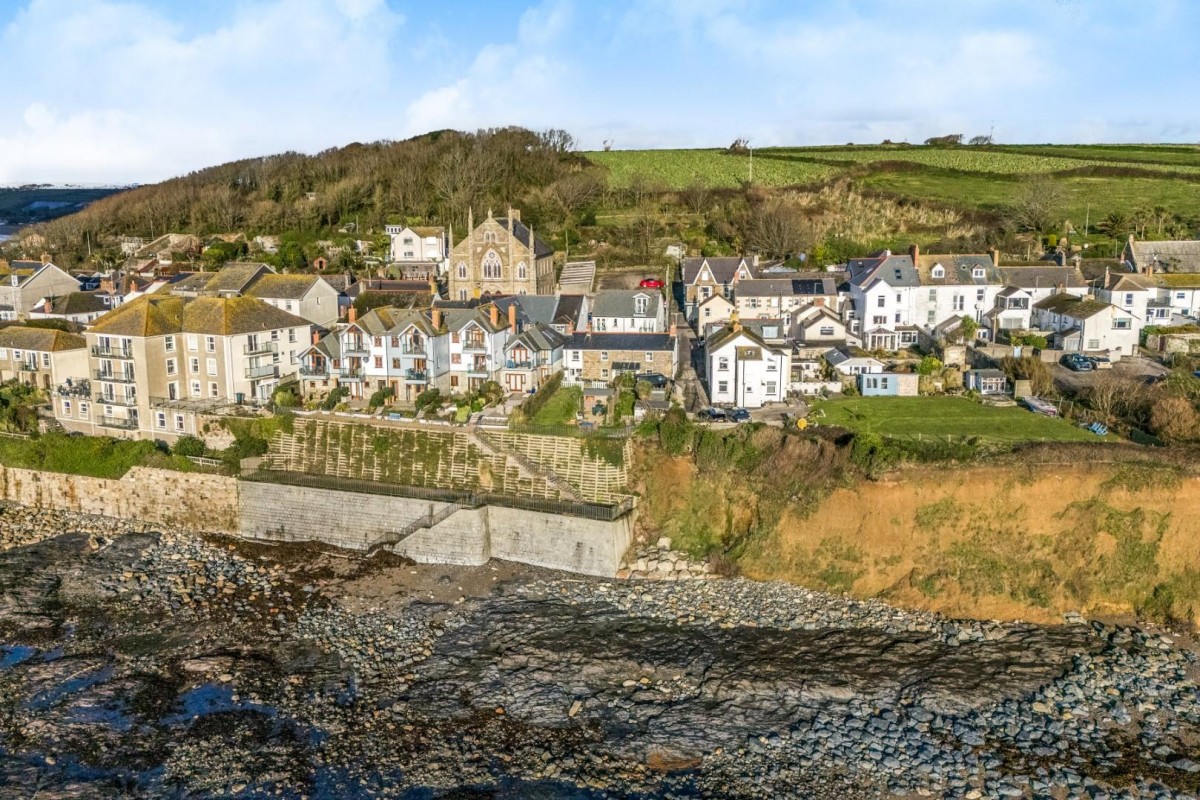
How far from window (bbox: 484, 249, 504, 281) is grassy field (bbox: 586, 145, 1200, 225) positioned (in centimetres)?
3376

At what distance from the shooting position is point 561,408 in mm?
41062

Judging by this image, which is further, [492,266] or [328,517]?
[492,266]

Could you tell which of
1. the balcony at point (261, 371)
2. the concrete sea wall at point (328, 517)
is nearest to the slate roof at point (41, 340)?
the concrete sea wall at point (328, 517)

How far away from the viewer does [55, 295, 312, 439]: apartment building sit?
4209 centimetres

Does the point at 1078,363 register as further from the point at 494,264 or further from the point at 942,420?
the point at 494,264

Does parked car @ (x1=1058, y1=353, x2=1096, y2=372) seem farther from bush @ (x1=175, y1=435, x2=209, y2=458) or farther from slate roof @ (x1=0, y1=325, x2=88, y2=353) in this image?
slate roof @ (x1=0, y1=325, x2=88, y2=353)

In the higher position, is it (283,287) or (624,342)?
(283,287)

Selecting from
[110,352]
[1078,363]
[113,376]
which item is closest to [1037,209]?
[1078,363]

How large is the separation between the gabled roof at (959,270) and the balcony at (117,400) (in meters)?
41.9

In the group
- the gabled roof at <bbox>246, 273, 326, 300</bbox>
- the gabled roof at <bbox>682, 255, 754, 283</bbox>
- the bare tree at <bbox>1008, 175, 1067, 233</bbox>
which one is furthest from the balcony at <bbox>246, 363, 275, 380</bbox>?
the bare tree at <bbox>1008, 175, 1067, 233</bbox>

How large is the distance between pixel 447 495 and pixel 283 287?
23.0 meters

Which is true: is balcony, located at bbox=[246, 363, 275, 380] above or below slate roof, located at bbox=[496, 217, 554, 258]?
below

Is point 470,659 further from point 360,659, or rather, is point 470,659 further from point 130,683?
point 130,683

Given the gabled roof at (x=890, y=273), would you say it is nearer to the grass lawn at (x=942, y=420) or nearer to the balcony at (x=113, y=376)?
the grass lawn at (x=942, y=420)
